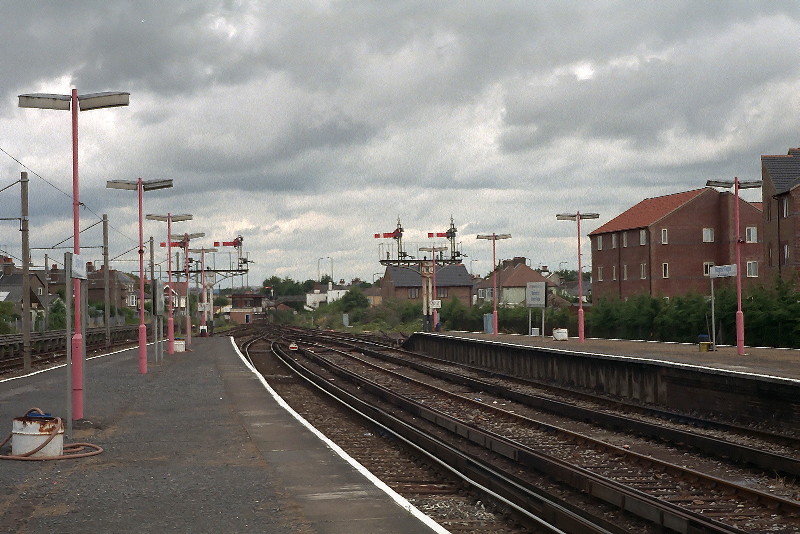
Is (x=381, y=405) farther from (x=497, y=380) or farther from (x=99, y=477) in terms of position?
(x=99, y=477)

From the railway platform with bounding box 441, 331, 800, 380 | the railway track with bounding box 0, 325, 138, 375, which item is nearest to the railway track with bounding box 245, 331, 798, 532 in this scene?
the railway platform with bounding box 441, 331, 800, 380

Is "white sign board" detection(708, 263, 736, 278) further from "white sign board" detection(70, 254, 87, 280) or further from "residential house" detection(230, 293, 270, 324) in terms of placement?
"residential house" detection(230, 293, 270, 324)

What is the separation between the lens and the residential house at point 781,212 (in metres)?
49.8

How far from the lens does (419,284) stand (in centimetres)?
12769

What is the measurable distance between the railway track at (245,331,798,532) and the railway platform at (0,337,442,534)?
9.31 ft

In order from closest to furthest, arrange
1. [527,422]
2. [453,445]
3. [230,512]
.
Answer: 1. [230,512]
2. [453,445]
3. [527,422]

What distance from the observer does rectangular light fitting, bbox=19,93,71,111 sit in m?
18.2

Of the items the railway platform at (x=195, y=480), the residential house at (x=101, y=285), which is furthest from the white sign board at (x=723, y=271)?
the residential house at (x=101, y=285)

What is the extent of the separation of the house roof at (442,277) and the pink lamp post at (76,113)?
97.1m

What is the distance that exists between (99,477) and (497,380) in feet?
73.0

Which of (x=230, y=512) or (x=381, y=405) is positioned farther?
(x=381, y=405)

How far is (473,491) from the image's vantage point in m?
12.5

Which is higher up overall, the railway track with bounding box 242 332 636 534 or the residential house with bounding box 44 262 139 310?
the residential house with bounding box 44 262 139 310

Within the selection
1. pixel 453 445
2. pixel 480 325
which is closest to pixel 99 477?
pixel 453 445
